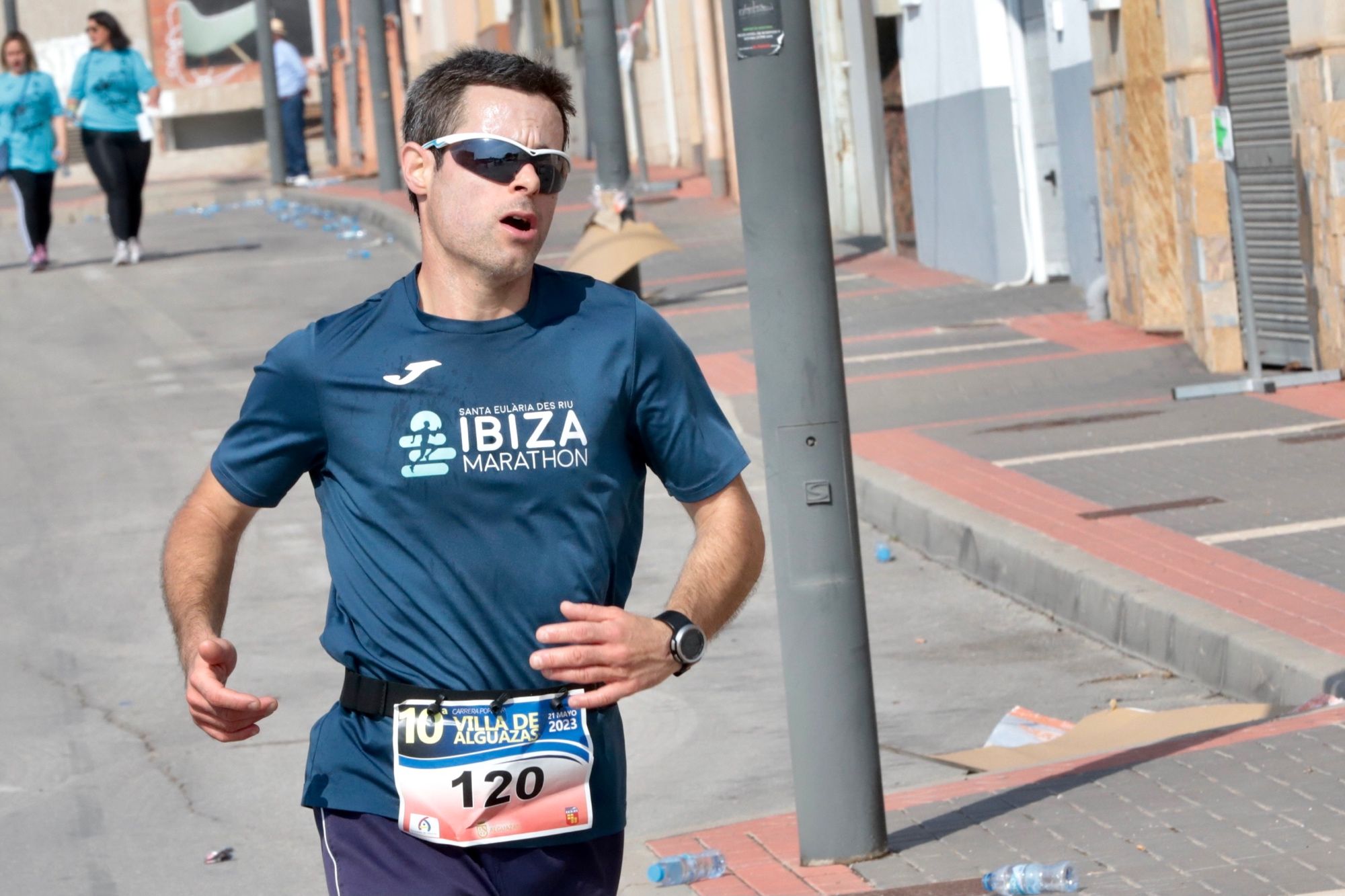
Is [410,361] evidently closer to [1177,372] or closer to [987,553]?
[987,553]

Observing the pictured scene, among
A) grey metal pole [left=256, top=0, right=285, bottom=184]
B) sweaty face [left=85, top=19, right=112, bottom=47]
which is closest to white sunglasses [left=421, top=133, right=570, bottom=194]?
sweaty face [left=85, top=19, right=112, bottom=47]

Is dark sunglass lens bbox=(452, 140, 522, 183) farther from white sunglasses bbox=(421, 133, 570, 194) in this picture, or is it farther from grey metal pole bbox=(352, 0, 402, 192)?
grey metal pole bbox=(352, 0, 402, 192)

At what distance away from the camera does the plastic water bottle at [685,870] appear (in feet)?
17.2

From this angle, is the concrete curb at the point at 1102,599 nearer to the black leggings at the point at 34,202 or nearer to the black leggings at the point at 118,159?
the black leggings at the point at 118,159

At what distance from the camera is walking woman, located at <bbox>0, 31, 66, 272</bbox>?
19.6 metres

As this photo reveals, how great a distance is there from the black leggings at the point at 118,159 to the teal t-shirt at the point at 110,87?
0.31ft

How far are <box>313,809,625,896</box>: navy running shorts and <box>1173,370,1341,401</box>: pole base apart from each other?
8.98 meters

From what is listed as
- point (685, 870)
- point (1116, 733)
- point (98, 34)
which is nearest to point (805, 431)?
point (685, 870)

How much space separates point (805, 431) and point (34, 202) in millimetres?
16323

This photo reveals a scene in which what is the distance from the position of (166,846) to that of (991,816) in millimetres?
2278

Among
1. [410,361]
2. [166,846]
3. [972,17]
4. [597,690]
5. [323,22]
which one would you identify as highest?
[323,22]

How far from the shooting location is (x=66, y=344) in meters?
16.2

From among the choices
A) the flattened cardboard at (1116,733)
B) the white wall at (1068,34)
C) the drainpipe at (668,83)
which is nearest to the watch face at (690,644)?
the flattened cardboard at (1116,733)

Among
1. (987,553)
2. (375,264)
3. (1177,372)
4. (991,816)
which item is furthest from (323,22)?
(991,816)
